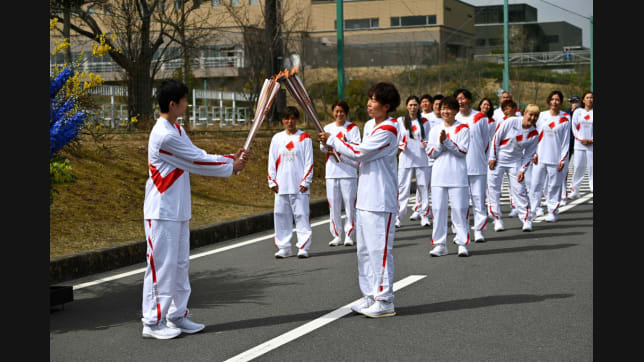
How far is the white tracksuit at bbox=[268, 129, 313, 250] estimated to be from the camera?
9.43m

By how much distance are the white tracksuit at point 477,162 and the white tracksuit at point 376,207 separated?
4080mm

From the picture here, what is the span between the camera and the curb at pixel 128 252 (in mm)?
7922

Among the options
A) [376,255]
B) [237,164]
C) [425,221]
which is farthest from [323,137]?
[425,221]

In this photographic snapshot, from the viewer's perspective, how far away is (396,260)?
8.92 m

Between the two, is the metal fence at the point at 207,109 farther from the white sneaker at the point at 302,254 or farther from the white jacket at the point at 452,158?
the white jacket at the point at 452,158

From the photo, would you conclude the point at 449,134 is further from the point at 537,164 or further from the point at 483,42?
the point at 483,42

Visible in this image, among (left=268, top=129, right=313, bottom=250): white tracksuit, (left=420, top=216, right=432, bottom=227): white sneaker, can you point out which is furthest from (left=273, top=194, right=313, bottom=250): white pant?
(left=420, top=216, right=432, bottom=227): white sneaker

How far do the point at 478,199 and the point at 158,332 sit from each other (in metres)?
5.81

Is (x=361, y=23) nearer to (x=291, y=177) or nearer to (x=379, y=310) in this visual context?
(x=291, y=177)

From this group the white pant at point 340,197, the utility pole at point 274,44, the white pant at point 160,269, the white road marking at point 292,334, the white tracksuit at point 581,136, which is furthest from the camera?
the utility pole at point 274,44

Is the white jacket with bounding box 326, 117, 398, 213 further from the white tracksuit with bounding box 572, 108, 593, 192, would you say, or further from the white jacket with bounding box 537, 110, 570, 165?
the white tracksuit with bounding box 572, 108, 593, 192

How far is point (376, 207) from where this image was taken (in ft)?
20.9

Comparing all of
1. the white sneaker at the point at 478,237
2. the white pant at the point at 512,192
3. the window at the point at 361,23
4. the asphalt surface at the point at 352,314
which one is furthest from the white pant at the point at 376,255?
the window at the point at 361,23

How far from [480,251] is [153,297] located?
196 inches
